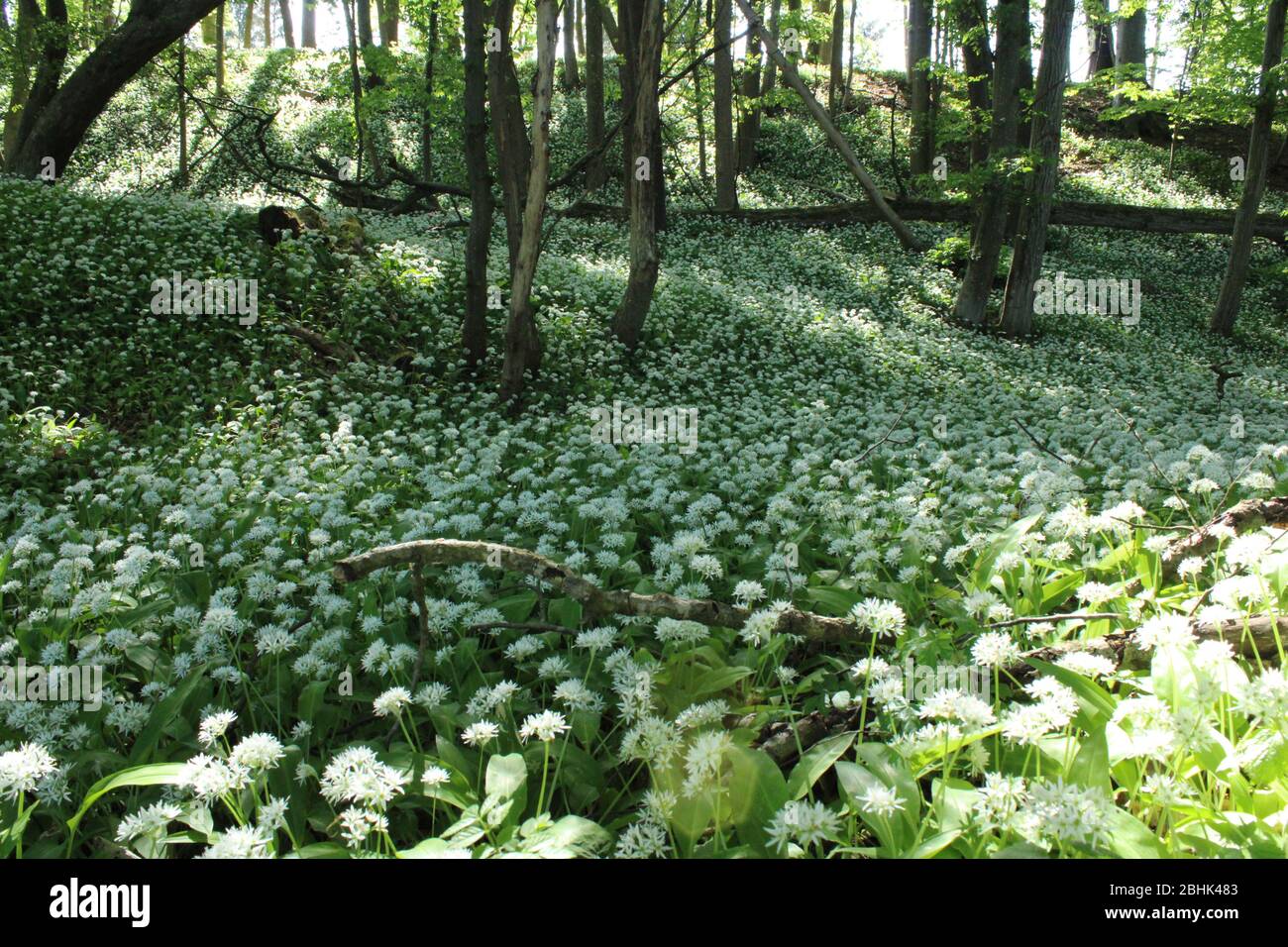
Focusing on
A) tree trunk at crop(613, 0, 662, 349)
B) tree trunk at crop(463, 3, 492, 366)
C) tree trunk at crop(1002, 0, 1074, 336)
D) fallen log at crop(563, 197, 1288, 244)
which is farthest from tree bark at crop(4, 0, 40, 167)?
tree trunk at crop(1002, 0, 1074, 336)

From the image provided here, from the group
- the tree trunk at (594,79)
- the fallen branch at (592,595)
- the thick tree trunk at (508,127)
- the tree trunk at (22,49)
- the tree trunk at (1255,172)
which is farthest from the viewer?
the tree trunk at (594,79)

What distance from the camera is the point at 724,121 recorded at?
17.6 m

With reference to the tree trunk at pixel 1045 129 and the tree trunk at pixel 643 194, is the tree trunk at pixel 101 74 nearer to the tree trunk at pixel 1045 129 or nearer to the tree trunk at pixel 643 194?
the tree trunk at pixel 643 194

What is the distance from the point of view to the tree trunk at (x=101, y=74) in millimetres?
11289

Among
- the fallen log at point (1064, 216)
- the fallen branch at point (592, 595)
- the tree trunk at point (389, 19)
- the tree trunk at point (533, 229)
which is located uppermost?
the tree trunk at point (389, 19)

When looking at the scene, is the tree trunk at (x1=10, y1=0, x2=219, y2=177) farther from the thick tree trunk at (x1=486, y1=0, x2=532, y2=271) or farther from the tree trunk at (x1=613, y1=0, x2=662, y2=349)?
the tree trunk at (x1=613, y1=0, x2=662, y2=349)

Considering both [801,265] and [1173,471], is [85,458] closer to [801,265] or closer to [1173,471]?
[1173,471]

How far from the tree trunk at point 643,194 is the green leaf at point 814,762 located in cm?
751

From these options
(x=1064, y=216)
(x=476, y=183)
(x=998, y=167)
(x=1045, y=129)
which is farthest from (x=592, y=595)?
(x=1064, y=216)

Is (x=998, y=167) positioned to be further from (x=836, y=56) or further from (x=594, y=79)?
(x=836, y=56)

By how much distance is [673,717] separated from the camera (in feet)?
7.68

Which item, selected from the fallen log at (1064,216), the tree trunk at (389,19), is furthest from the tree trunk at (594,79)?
the tree trunk at (389,19)
